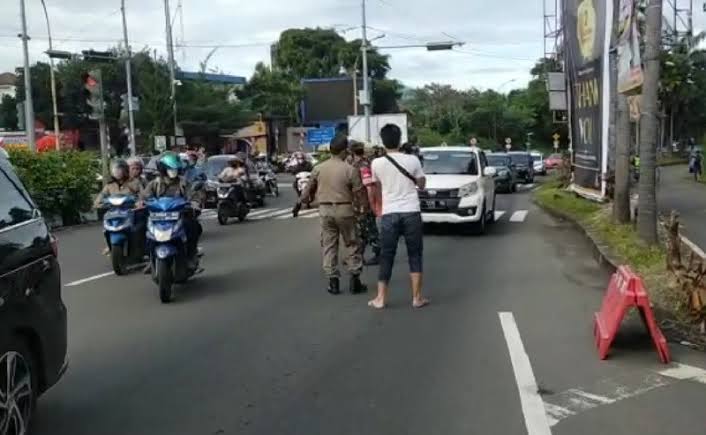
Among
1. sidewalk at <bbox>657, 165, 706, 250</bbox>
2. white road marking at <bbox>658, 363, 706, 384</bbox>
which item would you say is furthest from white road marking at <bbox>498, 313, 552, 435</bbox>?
sidewalk at <bbox>657, 165, 706, 250</bbox>

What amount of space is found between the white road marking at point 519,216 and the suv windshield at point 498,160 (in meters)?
12.1

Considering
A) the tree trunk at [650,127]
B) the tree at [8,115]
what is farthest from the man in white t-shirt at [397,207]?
the tree at [8,115]

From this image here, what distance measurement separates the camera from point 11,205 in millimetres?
4836

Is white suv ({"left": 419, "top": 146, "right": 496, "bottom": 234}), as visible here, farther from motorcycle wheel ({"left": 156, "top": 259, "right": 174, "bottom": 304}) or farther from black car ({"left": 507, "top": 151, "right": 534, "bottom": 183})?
black car ({"left": 507, "top": 151, "right": 534, "bottom": 183})

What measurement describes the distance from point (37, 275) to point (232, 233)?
487 inches

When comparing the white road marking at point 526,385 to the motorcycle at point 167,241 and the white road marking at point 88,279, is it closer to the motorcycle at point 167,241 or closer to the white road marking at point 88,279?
→ the motorcycle at point 167,241

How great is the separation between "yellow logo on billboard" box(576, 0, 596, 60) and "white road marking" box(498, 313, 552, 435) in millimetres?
15261

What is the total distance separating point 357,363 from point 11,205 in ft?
9.21

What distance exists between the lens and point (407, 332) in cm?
748

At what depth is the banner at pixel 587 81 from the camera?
66.9 feet

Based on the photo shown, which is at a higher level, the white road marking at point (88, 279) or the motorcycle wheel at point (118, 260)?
the motorcycle wheel at point (118, 260)

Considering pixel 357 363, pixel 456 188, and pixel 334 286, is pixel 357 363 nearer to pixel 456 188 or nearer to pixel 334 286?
pixel 334 286

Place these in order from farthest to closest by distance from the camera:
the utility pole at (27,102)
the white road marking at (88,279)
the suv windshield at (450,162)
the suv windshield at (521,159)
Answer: the suv windshield at (521,159)
the utility pole at (27,102)
the suv windshield at (450,162)
the white road marking at (88,279)

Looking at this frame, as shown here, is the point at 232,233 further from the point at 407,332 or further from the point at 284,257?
the point at 407,332
